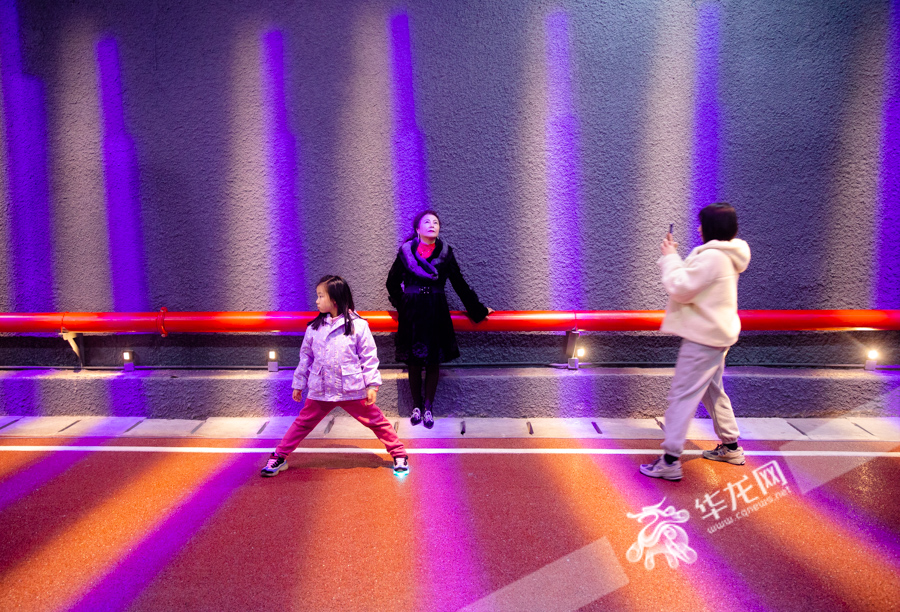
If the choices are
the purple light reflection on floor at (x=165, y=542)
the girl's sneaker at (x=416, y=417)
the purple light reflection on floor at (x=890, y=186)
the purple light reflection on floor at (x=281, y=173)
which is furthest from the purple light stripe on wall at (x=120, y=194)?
the purple light reflection on floor at (x=890, y=186)

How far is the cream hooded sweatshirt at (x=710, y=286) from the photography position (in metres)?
3.23

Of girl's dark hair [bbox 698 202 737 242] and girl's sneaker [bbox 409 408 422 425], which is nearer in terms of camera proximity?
girl's dark hair [bbox 698 202 737 242]

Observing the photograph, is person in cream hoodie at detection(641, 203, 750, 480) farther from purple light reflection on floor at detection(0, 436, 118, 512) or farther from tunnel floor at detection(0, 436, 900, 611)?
purple light reflection on floor at detection(0, 436, 118, 512)

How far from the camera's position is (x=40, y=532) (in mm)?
2850

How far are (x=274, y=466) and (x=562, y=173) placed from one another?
3.65m

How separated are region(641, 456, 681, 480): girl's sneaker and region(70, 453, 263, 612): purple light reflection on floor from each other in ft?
8.92

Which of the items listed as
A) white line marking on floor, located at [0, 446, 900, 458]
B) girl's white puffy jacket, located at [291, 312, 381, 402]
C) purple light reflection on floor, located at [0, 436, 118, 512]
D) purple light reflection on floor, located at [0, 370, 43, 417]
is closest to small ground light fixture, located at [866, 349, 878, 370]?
white line marking on floor, located at [0, 446, 900, 458]

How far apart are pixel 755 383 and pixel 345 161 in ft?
14.3

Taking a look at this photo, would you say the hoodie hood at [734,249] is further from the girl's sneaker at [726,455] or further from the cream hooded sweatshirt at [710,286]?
the girl's sneaker at [726,455]

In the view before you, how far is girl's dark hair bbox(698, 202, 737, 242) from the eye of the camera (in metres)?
3.26

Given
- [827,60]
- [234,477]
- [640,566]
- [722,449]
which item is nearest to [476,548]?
[640,566]

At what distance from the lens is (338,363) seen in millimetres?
3480

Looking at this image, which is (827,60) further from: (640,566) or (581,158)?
(640,566)

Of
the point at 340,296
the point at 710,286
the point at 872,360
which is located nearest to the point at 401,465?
the point at 340,296
